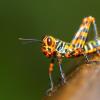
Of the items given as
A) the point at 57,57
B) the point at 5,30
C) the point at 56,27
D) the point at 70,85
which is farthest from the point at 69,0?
→ the point at 70,85

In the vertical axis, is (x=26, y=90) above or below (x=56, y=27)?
below

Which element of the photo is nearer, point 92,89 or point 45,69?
point 92,89

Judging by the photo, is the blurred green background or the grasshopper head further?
the blurred green background

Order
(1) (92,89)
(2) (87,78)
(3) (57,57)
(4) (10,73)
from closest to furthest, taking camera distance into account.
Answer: (1) (92,89) < (2) (87,78) < (3) (57,57) < (4) (10,73)

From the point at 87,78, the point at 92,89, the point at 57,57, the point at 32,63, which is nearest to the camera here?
the point at 92,89

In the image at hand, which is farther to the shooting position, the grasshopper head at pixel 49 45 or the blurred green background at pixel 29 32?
the blurred green background at pixel 29 32

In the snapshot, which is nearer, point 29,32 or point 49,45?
point 49,45

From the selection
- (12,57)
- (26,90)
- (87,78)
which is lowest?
(26,90)

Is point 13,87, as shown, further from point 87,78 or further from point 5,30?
point 87,78
